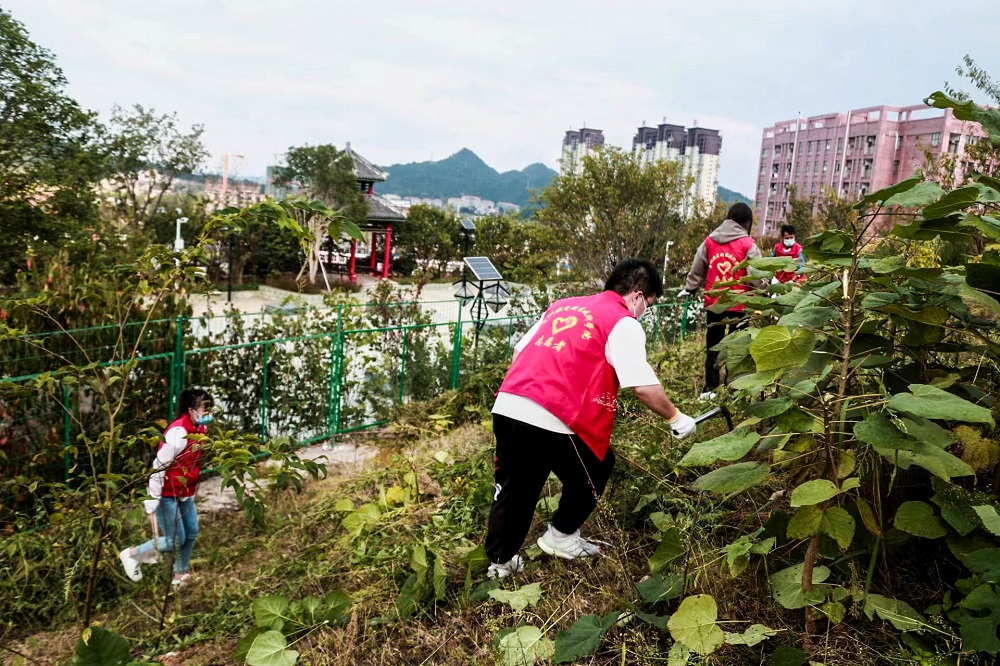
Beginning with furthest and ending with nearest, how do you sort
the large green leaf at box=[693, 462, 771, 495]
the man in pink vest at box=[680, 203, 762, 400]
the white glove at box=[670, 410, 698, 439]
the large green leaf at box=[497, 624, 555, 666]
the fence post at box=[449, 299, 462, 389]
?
the fence post at box=[449, 299, 462, 389] < the man in pink vest at box=[680, 203, 762, 400] < the white glove at box=[670, 410, 698, 439] < the large green leaf at box=[497, 624, 555, 666] < the large green leaf at box=[693, 462, 771, 495]

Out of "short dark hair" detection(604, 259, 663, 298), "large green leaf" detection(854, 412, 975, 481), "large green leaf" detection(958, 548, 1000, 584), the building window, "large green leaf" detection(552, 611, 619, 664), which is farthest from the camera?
the building window

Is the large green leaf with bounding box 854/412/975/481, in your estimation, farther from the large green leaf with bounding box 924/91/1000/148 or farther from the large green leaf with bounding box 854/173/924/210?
the large green leaf with bounding box 924/91/1000/148

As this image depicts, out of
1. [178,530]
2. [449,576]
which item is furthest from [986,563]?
[178,530]

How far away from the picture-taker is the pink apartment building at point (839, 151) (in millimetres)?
56656

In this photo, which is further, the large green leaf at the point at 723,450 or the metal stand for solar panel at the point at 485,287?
the metal stand for solar panel at the point at 485,287

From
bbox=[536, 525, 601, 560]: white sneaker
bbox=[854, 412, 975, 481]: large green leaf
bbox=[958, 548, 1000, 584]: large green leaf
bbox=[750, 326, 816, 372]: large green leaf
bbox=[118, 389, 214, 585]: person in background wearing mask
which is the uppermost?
Result: bbox=[750, 326, 816, 372]: large green leaf

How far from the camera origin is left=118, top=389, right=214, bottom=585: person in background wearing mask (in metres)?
4.33

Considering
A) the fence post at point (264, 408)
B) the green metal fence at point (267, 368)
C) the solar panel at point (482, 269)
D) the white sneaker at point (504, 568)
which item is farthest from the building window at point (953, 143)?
the white sneaker at point (504, 568)

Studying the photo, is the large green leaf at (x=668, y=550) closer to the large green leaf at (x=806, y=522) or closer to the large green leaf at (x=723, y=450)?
the large green leaf at (x=806, y=522)

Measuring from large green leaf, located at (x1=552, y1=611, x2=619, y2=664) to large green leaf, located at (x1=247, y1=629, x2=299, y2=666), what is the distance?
3.21 feet

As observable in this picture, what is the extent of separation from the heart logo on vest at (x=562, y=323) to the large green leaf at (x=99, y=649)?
187cm

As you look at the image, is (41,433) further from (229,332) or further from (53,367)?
(229,332)

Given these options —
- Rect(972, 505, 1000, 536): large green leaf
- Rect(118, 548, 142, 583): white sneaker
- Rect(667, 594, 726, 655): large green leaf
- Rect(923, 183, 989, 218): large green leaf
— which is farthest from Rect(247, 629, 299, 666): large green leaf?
Rect(923, 183, 989, 218): large green leaf

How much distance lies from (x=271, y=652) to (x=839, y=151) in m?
70.7
